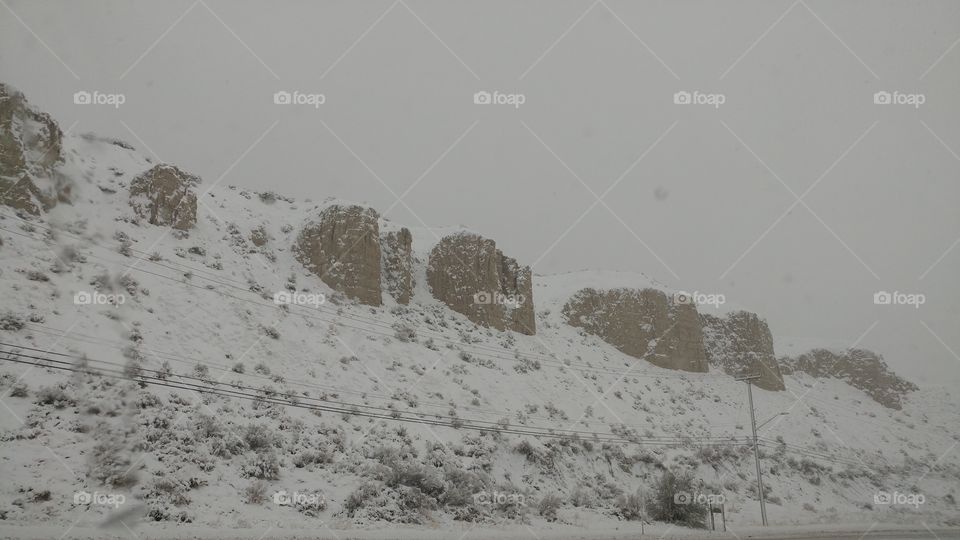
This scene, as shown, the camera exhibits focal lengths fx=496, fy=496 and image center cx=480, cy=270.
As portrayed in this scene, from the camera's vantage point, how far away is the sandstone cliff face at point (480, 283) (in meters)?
35.2

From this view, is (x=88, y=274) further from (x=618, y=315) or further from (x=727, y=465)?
(x=618, y=315)

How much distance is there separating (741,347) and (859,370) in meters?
24.2

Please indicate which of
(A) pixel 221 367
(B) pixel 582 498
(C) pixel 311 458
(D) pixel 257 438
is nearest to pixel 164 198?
(A) pixel 221 367

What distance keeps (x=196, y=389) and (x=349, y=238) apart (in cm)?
1555

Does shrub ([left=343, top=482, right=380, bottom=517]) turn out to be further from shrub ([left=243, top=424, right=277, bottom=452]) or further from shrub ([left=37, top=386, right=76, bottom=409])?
shrub ([left=37, top=386, right=76, bottom=409])

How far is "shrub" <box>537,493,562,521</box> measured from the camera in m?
17.5

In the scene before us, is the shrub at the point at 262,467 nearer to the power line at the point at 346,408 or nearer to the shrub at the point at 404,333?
the power line at the point at 346,408

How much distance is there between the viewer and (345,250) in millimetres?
30453

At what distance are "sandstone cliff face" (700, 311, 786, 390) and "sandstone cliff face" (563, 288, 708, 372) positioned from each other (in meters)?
3.24

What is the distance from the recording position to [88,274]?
18656 mm

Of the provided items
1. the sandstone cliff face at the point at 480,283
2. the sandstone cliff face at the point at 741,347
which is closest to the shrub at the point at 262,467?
the sandstone cliff face at the point at 480,283

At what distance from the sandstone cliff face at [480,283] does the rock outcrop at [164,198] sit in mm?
15466

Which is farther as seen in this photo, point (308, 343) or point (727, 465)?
point (727, 465)

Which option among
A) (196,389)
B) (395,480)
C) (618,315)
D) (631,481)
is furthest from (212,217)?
(618,315)
